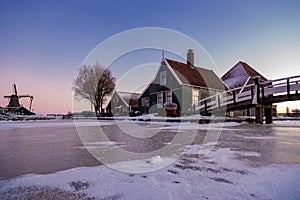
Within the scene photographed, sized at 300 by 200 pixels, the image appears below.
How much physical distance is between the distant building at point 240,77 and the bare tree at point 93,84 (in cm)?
2077

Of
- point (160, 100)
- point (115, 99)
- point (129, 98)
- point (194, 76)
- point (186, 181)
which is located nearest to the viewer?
point (186, 181)

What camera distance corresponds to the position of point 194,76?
72.8ft

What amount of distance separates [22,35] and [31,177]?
17.0 m

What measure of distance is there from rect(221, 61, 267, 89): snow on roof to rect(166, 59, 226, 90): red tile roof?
2.87 metres

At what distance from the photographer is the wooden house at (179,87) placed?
1956 cm

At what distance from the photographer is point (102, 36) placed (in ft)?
61.6

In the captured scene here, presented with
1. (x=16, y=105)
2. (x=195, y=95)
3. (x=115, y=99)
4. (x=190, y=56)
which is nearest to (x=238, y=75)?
(x=190, y=56)

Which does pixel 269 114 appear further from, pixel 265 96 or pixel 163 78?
pixel 163 78

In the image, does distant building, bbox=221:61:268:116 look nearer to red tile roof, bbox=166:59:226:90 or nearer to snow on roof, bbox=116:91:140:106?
red tile roof, bbox=166:59:226:90

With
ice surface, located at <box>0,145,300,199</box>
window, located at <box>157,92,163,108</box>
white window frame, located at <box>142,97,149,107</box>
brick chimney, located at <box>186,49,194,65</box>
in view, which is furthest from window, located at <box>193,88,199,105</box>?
ice surface, located at <box>0,145,300,199</box>

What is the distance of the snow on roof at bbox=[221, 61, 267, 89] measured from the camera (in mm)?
25995

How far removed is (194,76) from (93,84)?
20526 mm

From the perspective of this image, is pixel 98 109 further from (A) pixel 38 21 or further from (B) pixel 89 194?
(B) pixel 89 194

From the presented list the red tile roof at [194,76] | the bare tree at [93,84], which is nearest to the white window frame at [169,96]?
the red tile roof at [194,76]
